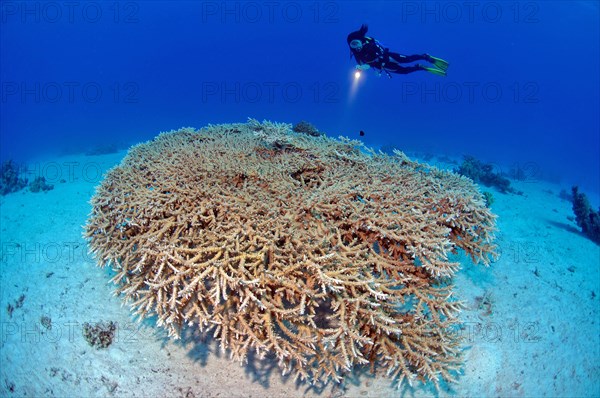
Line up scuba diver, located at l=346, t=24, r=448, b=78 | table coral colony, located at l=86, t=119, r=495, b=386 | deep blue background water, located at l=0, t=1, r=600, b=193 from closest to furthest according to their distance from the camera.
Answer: table coral colony, located at l=86, t=119, r=495, b=386 < scuba diver, located at l=346, t=24, r=448, b=78 < deep blue background water, located at l=0, t=1, r=600, b=193

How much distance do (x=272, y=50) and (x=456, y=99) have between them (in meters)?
78.8

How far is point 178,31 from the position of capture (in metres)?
125

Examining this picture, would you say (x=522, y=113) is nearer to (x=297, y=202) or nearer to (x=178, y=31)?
(x=297, y=202)

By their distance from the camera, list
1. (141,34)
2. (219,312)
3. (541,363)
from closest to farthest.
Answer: (219,312) < (541,363) < (141,34)

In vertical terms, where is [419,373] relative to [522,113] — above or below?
below

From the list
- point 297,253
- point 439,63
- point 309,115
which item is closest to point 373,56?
point 439,63

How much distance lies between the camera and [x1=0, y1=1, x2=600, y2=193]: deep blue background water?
→ 253 ft

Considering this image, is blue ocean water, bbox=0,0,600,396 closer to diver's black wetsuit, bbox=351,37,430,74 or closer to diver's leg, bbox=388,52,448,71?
diver's black wetsuit, bbox=351,37,430,74

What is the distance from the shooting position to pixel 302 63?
127 metres

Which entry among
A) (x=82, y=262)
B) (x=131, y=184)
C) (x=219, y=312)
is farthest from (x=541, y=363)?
(x=82, y=262)

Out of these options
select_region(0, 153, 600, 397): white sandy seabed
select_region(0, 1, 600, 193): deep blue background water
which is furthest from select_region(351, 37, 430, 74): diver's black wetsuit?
select_region(0, 1, 600, 193): deep blue background water

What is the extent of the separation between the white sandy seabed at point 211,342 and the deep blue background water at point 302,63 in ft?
207

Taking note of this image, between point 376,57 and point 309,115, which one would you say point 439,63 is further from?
point 309,115

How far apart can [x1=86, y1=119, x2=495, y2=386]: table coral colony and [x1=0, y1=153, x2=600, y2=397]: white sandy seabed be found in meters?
0.72
